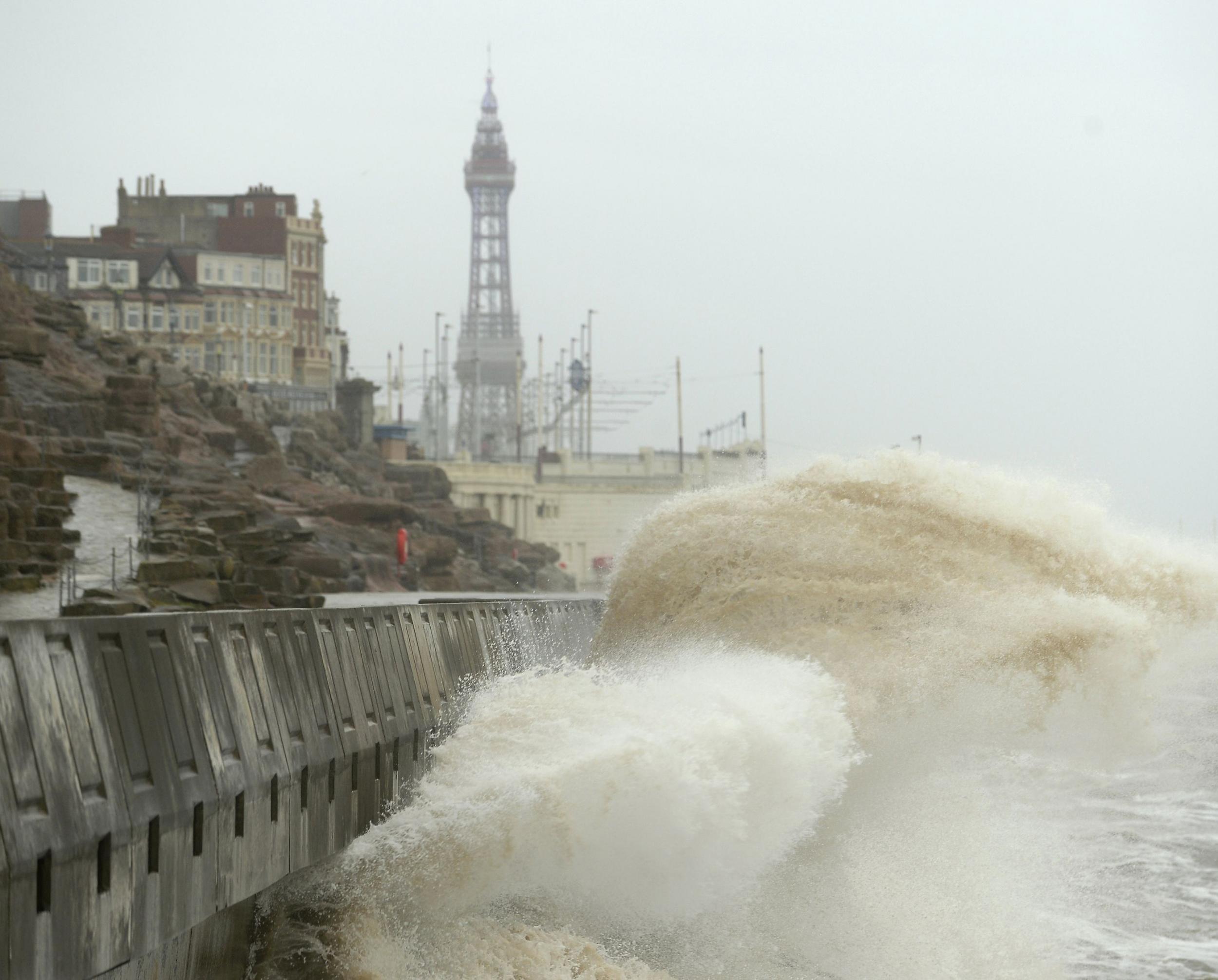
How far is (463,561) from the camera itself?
64062 mm

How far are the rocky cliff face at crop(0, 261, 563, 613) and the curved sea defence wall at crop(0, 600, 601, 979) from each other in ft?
37.7

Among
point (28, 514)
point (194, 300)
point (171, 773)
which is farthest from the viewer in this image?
point (194, 300)

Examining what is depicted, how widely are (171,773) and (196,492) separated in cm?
3323

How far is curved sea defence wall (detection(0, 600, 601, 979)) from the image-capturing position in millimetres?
5207

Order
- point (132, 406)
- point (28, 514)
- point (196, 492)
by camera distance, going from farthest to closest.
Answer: point (132, 406) < point (196, 492) < point (28, 514)

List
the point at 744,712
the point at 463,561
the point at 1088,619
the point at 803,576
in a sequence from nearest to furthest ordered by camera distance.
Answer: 1. the point at 744,712
2. the point at 1088,619
3. the point at 803,576
4. the point at 463,561

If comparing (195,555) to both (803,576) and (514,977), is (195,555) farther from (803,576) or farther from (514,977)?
(514,977)

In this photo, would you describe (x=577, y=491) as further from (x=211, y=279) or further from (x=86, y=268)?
(x=86, y=268)

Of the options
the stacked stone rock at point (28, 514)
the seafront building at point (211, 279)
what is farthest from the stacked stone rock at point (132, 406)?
the seafront building at point (211, 279)

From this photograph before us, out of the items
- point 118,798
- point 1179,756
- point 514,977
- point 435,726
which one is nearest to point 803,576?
point 435,726

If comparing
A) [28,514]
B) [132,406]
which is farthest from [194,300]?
[28,514]

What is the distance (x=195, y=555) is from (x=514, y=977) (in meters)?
20.9

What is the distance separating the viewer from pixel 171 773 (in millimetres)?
6281

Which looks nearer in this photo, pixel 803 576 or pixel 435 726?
pixel 435 726
